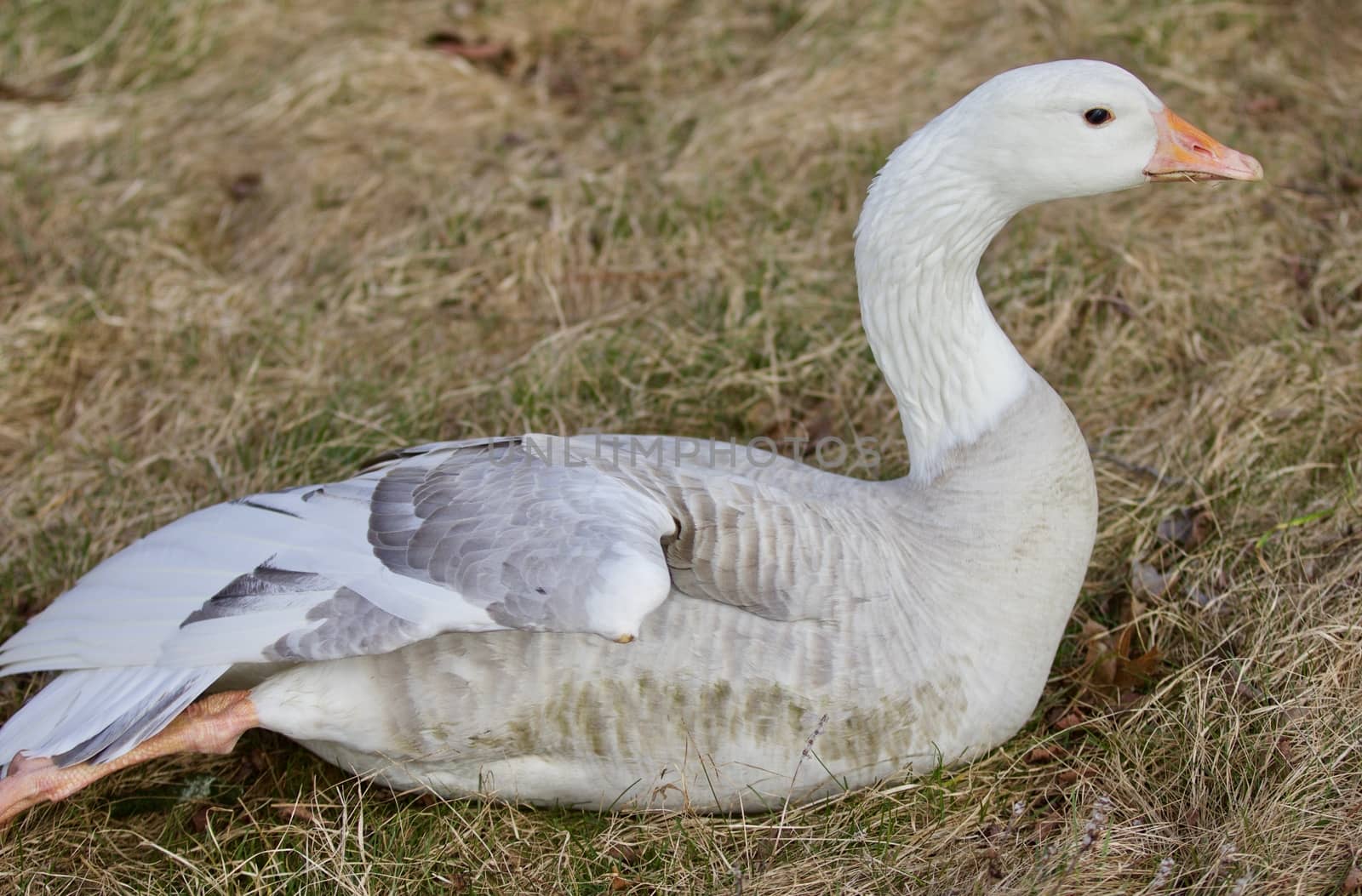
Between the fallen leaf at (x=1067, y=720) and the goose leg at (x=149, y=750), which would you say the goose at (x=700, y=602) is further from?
the fallen leaf at (x=1067, y=720)

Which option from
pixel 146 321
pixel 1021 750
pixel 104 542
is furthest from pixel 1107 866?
pixel 146 321

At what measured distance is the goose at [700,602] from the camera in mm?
2760

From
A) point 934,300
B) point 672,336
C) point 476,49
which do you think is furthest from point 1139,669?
point 476,49

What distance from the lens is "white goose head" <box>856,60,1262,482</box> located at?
9.07 feet

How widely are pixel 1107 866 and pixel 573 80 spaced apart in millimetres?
4542

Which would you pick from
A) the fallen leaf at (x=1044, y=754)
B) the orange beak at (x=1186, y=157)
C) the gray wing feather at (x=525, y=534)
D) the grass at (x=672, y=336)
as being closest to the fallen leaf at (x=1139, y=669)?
the grass at (x=672, y=336)

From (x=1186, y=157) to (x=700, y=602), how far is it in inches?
57.3

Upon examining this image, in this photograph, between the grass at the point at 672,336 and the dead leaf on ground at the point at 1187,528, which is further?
the dead leaf on ground at the point at 1187,528

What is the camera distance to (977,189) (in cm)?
284

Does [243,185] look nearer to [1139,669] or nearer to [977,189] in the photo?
[977,189]

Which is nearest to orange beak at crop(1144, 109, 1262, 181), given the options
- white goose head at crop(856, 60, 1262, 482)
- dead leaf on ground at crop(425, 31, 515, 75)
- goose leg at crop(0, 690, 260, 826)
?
white goose head at crop(856, 60, 1262, 482)

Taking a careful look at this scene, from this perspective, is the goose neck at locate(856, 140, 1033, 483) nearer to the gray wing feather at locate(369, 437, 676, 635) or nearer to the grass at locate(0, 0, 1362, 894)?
the gray wing feather at locate(369, 437, 676, 635)

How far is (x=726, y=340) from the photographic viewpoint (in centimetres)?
443

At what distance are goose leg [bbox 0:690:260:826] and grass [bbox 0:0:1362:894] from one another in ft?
0.76
